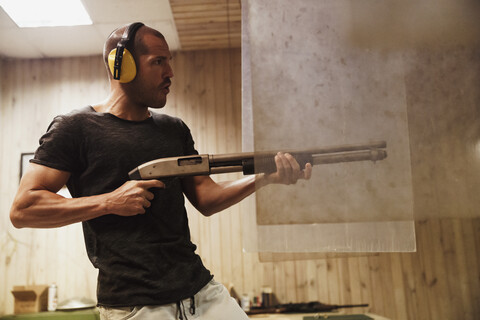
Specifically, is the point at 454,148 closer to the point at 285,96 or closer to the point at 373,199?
the point at 373,199

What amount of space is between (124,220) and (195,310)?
0.99 ft

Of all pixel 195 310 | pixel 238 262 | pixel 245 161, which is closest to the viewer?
pixel 245 161

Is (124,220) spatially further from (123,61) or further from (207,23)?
(207,23)

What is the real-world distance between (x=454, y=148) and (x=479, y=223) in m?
3.02

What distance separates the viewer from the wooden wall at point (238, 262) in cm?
340

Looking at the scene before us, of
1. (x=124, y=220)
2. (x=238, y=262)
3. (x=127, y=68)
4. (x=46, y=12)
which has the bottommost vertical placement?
(x=238, y=262)

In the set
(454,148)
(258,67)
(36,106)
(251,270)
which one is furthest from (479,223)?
(36,106)

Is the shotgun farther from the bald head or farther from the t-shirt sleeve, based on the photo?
the bald head

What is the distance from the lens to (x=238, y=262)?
136 inches

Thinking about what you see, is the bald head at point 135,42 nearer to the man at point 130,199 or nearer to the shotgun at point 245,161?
the man at point 130,199

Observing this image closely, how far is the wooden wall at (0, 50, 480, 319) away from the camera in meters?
3.40

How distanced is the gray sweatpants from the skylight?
2483 millimetres

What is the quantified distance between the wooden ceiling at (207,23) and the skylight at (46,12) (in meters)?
0.69

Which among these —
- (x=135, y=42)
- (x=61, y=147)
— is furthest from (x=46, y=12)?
(x=61, y=147)
